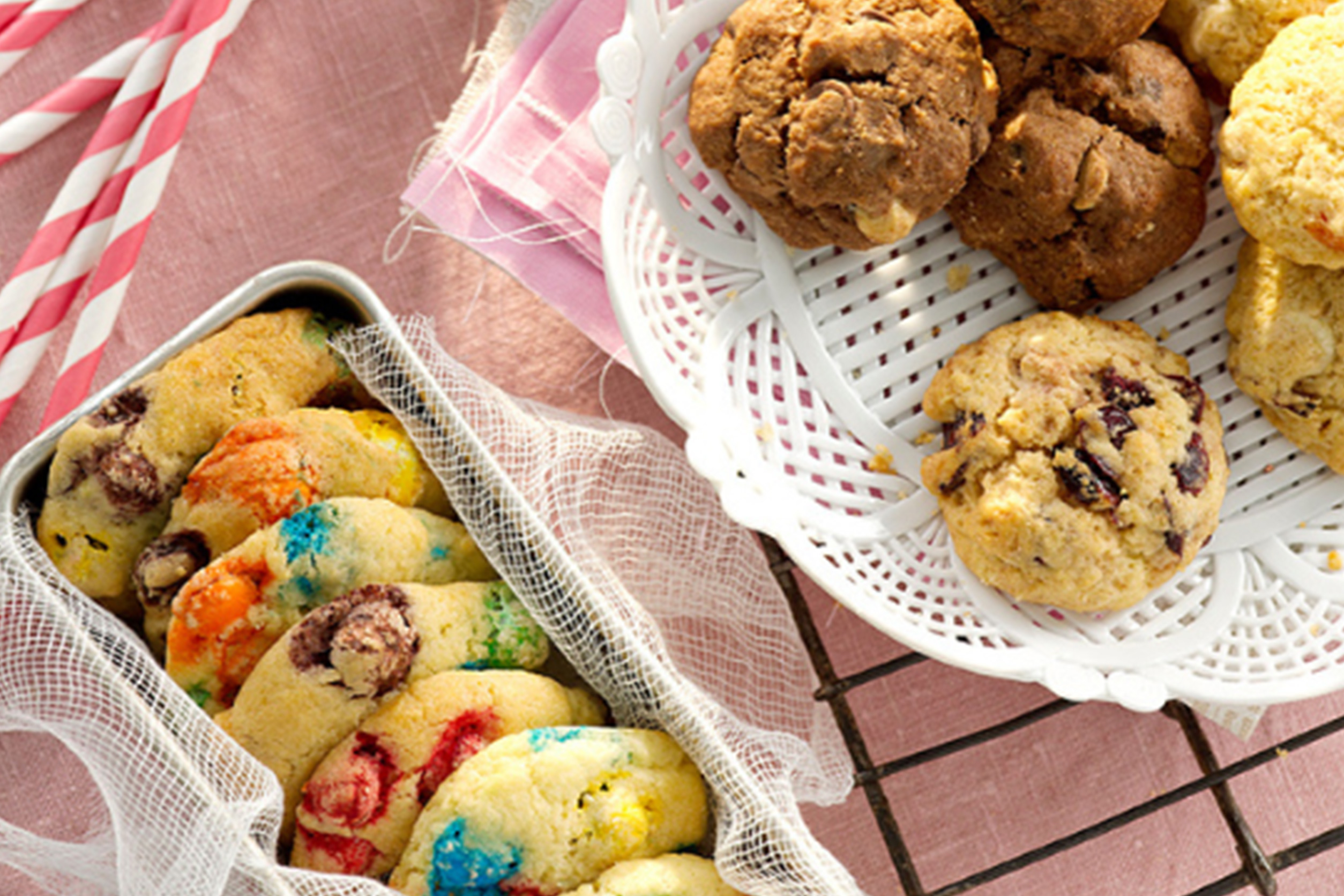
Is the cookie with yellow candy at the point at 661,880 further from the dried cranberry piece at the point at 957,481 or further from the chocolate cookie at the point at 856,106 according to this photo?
the chocolate cookie at the point at 856,106

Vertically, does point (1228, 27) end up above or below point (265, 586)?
above

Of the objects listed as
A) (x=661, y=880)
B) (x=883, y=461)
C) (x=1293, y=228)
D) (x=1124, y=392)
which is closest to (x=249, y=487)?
(x=661, y=880)

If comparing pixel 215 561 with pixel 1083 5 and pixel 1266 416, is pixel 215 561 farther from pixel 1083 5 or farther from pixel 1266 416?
pixel 1266 416

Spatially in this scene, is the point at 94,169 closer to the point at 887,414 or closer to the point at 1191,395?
the point at 887,414

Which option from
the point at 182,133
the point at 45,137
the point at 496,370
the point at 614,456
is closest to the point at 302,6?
the point at 182,133

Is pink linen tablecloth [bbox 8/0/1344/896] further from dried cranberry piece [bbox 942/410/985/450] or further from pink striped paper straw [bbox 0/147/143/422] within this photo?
dried cranberry piece [bbox 942/410/985/450]

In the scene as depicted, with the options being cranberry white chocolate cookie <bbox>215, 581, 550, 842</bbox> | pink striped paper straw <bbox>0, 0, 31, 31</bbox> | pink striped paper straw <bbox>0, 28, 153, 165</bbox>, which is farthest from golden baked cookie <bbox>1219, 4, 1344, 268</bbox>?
pink striped paper straw <bbox>0, 0, 31, 31</bbox>
